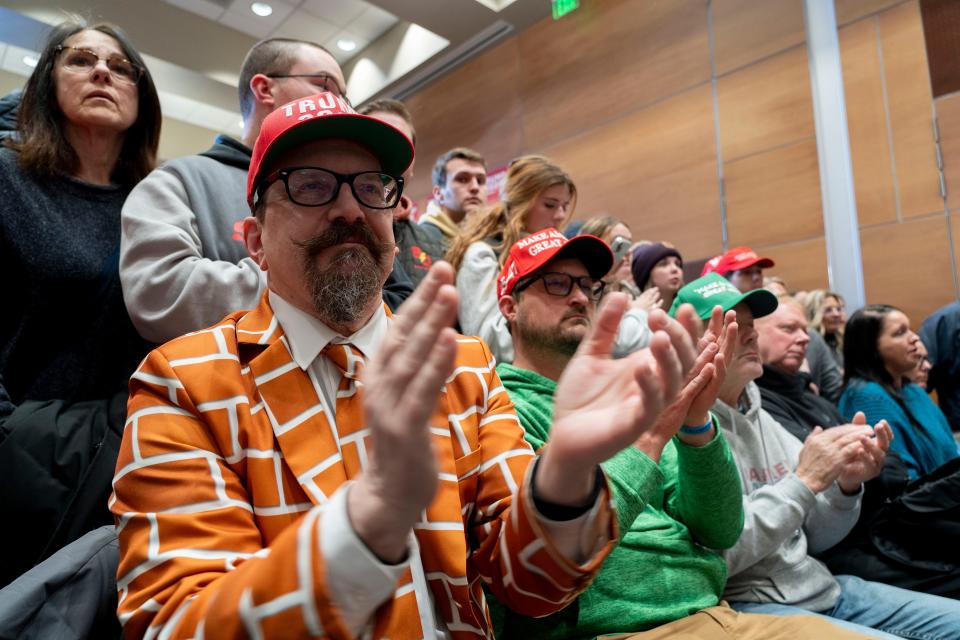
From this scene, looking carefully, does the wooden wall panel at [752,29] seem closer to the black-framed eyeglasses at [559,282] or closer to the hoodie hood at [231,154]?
the black-framed eyeglasses at [559,282]

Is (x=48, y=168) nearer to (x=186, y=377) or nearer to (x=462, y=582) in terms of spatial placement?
(x=186, y=377)

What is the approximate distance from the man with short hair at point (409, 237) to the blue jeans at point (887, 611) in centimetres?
126

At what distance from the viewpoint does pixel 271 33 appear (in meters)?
5.30

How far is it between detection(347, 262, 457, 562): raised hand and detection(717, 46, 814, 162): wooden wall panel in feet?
14.0

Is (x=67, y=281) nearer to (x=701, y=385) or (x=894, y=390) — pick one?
(x=701, y=385)

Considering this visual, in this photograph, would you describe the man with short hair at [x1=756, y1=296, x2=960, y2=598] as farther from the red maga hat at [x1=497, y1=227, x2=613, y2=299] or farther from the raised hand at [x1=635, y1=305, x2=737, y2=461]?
the raised hand at [x1=635, y1=305, x2=737, y2=461]

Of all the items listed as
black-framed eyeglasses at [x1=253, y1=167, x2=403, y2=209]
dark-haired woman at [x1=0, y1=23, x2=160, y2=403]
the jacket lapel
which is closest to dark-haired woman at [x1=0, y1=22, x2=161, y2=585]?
dark-haired woman at [x1=0, y1=23, x2=160, y2=403]

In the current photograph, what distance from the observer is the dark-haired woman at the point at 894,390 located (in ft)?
7.68

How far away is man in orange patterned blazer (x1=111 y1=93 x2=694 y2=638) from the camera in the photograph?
0.57 metres

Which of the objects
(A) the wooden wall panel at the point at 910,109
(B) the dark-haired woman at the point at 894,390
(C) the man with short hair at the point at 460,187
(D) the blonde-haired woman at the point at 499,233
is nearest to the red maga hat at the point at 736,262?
(B) the dark-haired woman at the point at 894,390

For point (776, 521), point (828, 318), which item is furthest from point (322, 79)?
point (828, 318)

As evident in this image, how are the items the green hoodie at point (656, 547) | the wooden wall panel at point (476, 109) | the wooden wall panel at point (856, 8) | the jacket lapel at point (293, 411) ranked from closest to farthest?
the jacket lapel at point (293, 411) → the green hoodie at point (656, 547) → the wooden wall panel at point (856, 8) → the wooden wall panel at point (476, 109)

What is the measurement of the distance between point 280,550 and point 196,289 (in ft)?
2.54

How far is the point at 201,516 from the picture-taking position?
72 cm
